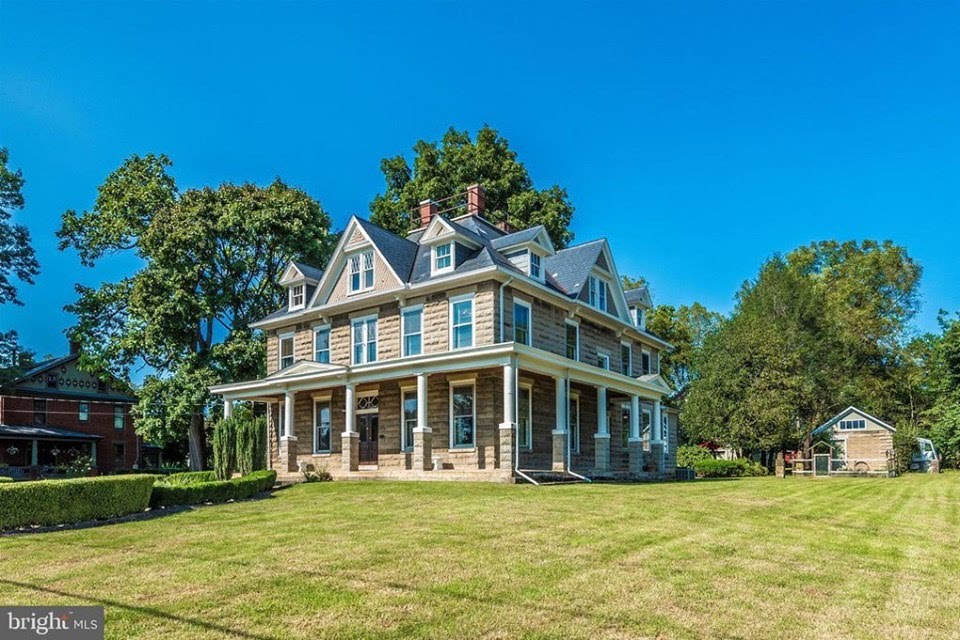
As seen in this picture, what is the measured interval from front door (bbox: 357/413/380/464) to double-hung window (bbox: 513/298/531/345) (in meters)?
5.68

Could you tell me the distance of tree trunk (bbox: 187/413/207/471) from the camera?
33438 mm

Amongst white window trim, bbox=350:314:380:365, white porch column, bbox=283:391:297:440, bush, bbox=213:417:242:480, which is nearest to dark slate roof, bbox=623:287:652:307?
Result: white window trim, bbox=350:314:380:365

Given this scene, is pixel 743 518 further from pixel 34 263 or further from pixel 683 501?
pixel 34 263

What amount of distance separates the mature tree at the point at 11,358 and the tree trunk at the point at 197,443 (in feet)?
27.1

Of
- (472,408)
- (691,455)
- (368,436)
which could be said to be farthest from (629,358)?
(691,455)

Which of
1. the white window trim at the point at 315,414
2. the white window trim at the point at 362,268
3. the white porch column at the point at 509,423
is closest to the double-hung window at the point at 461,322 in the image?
the white porch column at the point at 509,423

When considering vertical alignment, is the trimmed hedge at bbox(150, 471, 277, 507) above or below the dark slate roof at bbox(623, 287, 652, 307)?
below

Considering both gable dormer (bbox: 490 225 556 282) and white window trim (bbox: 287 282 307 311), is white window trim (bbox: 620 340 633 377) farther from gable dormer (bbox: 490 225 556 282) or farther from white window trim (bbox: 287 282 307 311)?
white window trim (bbox: 287 282 307 311)

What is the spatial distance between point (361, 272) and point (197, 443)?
14.1m

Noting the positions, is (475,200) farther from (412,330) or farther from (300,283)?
(412,330)

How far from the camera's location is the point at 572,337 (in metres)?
26.3

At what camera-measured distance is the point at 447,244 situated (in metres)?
24.1

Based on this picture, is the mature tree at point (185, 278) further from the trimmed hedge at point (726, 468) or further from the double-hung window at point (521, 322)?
the trimmed hedge at point (726, 468)

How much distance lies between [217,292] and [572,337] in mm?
16586
